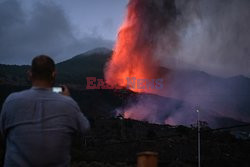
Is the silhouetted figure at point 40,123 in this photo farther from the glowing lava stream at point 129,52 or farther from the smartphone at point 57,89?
the glowing lava stream at point 129,52

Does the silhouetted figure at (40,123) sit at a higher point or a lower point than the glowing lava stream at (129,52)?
lower

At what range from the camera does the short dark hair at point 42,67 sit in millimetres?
3224

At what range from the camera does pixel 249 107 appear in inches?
4222

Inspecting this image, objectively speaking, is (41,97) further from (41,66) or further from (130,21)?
(130,21)

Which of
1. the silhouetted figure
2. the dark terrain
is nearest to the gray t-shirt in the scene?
the silhouetted figure

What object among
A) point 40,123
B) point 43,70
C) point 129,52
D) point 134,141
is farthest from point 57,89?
point 129,52

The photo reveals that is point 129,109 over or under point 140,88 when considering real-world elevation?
under

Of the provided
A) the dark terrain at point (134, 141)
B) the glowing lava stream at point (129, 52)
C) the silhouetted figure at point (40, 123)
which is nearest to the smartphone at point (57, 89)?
the silhouetted figure at point (40, 123)

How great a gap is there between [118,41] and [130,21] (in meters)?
4.08

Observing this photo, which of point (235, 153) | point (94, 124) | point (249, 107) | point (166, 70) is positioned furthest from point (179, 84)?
point (235, 153)

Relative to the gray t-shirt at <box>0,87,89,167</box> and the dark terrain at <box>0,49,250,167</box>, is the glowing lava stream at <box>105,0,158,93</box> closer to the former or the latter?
the dark terrain at <box>0,49,250,167</box>

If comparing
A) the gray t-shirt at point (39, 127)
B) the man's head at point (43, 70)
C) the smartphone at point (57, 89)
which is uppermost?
the man's head at point (43, 70)

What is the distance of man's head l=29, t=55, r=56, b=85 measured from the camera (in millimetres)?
3225

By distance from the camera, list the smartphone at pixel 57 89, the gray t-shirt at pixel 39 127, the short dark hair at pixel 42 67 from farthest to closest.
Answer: the smartphone at pixel 57 89, the short dark hair at pixel 42 67, the gray t-shirt at pixel 39 127
